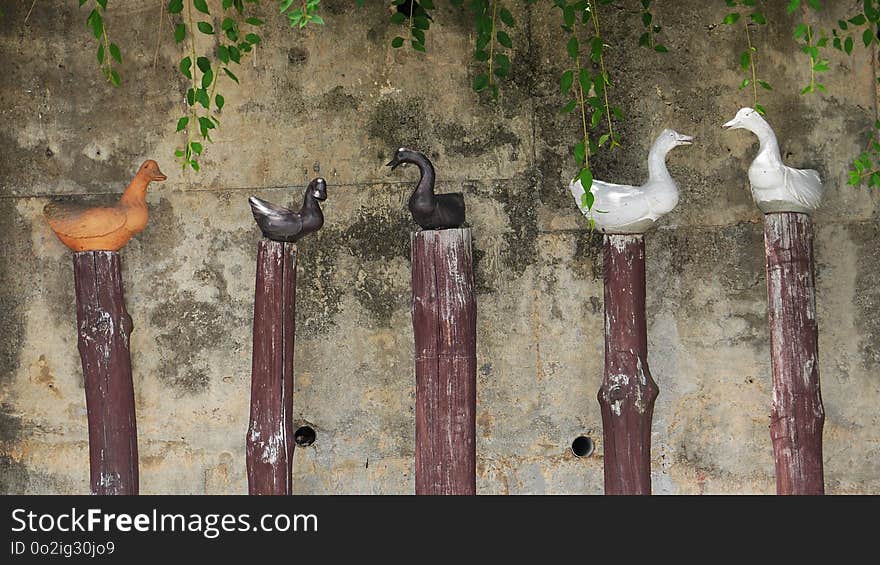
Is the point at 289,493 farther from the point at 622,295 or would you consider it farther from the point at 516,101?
the point at 516,101

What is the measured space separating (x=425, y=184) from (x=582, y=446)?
3.77 ft

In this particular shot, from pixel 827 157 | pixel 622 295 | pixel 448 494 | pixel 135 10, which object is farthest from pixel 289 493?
pixel 827 157

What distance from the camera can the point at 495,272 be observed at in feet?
13.7

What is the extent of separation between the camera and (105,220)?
387cm

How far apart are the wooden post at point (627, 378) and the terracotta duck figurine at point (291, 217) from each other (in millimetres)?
987

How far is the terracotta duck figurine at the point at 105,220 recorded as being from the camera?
12.7 feet

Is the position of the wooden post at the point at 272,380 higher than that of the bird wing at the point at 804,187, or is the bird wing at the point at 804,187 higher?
the bird wing at the point at 804,187


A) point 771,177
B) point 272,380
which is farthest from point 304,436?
point 771,177

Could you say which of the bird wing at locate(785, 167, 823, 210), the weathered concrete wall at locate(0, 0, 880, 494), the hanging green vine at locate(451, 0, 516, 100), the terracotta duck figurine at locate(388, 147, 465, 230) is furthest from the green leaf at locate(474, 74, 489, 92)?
the bird wing at locate(785, 167, 823, 210)

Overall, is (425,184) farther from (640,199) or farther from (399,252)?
(640,199)

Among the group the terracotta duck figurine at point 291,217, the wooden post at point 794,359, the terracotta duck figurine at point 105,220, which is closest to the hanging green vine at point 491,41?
the terracotta duck figurine at point 291,217

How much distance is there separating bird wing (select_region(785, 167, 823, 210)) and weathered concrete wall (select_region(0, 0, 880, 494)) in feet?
0.97

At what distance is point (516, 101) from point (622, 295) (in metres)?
0.86

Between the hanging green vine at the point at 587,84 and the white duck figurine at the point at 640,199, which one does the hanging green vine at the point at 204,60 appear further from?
the white duck figurine at the point at 640,199
